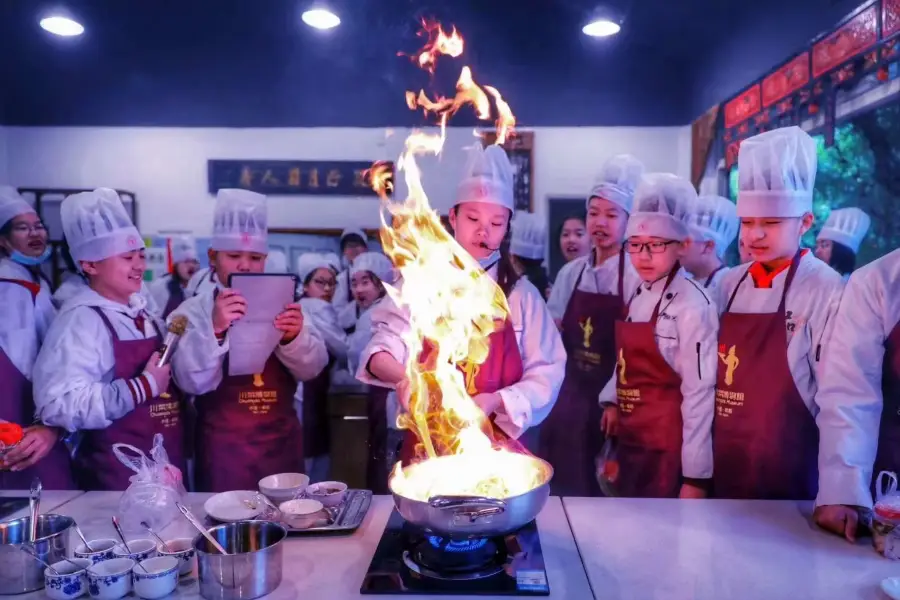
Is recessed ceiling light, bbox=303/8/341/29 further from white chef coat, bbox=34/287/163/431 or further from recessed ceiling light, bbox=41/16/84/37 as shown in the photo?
white chef coat, bbox=34/287/163/431

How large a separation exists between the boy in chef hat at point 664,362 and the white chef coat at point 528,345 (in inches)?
15.7

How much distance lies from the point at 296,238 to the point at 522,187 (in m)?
2.25

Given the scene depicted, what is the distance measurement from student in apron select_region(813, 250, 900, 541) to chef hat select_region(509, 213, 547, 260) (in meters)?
3.33

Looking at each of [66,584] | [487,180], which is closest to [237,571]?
[66,584]

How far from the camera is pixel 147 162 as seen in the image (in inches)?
247

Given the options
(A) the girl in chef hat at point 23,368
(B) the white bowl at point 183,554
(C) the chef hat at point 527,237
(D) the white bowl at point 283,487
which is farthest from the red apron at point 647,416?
(C) the chef hat at point 527,237

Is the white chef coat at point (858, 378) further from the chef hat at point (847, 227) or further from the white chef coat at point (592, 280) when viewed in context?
the chef hat at point (847, 227)

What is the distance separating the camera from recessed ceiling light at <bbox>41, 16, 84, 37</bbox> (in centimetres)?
385

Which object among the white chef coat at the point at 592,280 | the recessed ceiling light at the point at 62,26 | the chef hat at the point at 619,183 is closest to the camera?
the white chef coat at the point at 592,280

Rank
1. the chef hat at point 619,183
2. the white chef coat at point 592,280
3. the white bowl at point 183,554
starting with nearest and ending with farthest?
the white bowl at point 183,554
the white chef coat at point 592,280
the chef hat at point 619,183

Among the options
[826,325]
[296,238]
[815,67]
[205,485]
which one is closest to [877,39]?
[815,67]

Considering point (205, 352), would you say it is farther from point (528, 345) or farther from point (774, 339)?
point (774, 339)

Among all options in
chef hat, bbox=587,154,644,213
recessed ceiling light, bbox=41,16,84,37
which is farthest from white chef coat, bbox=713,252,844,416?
recessed ceiling light, bbox=41,16,84,37

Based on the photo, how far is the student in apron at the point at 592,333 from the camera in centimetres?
342
